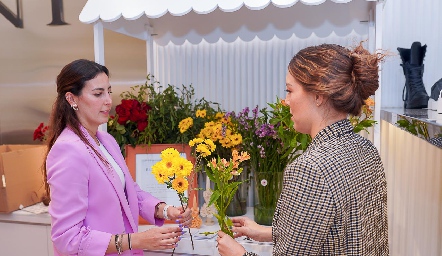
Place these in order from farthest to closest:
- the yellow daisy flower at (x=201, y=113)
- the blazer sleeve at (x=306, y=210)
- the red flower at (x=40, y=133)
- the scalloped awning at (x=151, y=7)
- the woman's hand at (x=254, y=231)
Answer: the red flower at (x=40, y=133)
the yellow daisy flower at (x=201, y=113)
the scalloped awning at (x=151, y=7)
the woman's hand at (x=254, y=231)
the blazer sleeve at (x=306, y=210)

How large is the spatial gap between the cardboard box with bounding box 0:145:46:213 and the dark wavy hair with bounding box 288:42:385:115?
1.51 metres

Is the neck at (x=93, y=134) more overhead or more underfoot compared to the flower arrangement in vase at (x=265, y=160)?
more overhead

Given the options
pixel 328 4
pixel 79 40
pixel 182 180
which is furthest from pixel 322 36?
pixel 79 40

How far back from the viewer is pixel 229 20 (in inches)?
79.9

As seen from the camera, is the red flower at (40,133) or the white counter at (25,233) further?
the red flower at (40,133)

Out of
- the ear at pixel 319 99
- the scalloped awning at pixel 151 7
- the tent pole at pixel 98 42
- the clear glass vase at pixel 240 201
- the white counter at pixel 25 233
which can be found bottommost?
the white counter at pixel 25 233

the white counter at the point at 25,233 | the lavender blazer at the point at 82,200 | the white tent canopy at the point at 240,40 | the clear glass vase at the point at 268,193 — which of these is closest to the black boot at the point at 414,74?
the white tent canopy at the point at 240,40

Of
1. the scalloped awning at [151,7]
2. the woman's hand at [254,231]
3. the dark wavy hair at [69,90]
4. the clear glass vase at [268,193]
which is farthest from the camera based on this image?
the clear glass vase at [268,193]

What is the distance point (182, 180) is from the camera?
110 cm

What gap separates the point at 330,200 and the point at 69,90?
0.97 meters

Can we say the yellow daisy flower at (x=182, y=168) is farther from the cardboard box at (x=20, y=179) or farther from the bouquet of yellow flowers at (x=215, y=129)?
the cardboard box at (x=20, y=179)

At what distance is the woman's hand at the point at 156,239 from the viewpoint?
1244 millimetres

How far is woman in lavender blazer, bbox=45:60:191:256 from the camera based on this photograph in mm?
1220

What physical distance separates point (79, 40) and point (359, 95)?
2.09m
